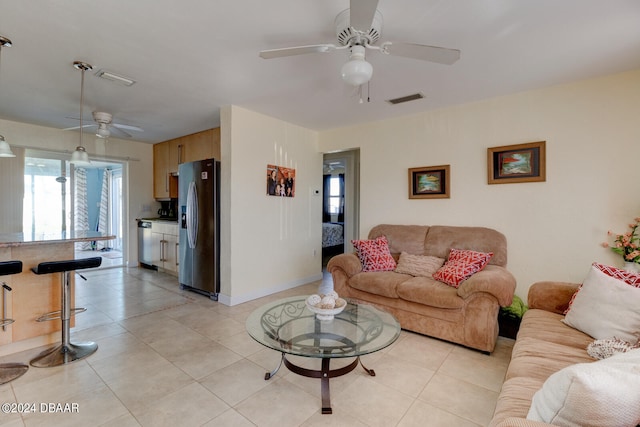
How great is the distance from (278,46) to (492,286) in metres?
2.50

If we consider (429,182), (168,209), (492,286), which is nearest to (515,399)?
(492,286)

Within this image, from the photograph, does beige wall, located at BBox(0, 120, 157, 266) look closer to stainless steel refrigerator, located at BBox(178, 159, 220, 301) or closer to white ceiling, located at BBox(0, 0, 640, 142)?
white ceiling, located at BBox(0, 0, 640, 142)

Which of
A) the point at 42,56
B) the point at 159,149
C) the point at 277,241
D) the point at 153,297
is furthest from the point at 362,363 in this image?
the point at 159,149

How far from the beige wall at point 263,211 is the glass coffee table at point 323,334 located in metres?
1.46

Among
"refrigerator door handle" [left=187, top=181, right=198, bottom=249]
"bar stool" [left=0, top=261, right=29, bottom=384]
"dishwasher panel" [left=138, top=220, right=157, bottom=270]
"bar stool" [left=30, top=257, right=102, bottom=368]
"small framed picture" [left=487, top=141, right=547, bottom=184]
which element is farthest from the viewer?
"dishwasher panel" [left=138, top=220, right=157, bottom=270]

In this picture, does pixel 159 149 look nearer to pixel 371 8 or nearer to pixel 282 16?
pixel 282 16

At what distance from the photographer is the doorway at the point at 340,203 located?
5477 mm

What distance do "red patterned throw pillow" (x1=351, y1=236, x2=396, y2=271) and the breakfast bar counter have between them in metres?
2.47

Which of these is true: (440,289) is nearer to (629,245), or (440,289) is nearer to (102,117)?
(629,245)

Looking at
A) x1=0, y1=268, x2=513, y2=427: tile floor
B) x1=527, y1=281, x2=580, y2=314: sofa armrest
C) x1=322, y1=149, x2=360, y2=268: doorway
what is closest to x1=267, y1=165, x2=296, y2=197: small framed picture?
x1=322, y1=149, x2=360, y2=268: doorway

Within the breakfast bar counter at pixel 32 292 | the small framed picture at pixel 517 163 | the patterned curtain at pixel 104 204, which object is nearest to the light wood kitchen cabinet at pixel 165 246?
the breakfast bar counter at pixel 32 292

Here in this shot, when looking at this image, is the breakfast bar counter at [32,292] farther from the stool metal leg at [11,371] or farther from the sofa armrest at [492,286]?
the sofa armrest at [492,286]

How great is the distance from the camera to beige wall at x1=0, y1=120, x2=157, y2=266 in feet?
13.8

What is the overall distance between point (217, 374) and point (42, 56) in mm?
2843
